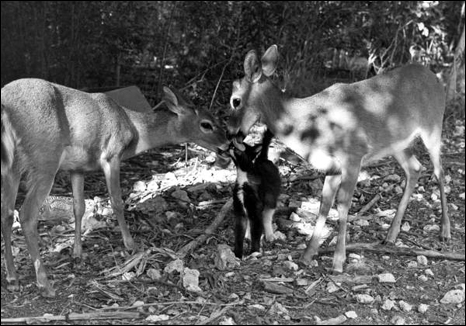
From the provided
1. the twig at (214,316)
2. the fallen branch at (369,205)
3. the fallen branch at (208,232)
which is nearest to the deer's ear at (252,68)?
the fallen branch at (208,232)

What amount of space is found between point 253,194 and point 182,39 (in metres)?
4.74

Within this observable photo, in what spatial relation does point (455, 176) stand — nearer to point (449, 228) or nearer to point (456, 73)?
point (449, 228)

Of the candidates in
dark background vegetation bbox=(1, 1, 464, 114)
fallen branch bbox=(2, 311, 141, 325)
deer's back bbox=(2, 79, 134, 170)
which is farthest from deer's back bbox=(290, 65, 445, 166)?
dark background vegetation bbox=(1, 1, 464, 114)

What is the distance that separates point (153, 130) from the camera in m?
6.88

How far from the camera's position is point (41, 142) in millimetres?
5566

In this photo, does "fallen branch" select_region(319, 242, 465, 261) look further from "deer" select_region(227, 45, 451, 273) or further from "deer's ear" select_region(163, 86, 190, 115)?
"deer's ear" select_region(163, 86, 190, 115)

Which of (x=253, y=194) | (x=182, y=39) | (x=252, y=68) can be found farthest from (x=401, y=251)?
(x=182, y=39)

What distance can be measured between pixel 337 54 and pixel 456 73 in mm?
1987

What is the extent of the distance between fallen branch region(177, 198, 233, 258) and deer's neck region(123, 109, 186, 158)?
2.55 feet

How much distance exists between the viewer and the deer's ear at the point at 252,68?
637cm

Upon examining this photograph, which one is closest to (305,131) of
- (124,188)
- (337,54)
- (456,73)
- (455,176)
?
(124,188)

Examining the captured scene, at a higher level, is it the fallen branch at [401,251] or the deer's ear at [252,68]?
the deer's ear at [252,68]

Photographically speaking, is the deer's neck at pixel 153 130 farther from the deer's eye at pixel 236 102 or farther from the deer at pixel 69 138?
the deer's eye at pixel 236 102

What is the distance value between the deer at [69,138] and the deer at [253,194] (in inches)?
14.0
